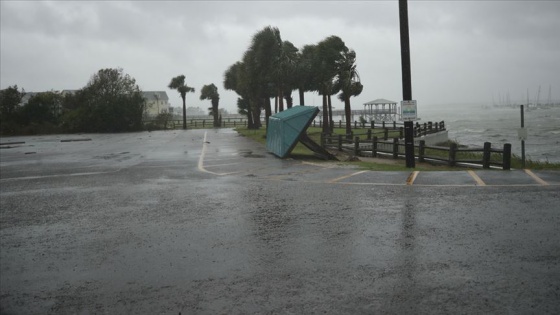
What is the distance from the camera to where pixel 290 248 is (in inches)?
224

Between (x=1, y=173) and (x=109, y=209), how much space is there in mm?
9957

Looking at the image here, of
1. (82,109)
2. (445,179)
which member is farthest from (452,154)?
(82,109)

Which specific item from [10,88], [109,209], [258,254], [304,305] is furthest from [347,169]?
[10,88]

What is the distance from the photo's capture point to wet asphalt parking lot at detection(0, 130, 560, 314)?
4.11m

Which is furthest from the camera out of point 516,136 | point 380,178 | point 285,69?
point 516,136

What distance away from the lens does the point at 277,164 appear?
53.5ft

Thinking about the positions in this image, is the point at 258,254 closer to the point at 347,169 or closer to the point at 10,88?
the point at 347,169

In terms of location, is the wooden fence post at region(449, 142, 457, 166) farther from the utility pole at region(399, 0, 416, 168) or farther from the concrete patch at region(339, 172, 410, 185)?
the concrete patch at region(339, 172, 410, 185)

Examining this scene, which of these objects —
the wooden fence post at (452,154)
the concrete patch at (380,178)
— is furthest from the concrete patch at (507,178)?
the wooden fence post at (452,154)

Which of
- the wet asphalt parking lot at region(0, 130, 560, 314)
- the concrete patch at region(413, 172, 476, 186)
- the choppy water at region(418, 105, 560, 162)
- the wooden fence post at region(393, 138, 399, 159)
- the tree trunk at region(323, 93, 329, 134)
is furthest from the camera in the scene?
the tree trunk at region(323, 93, 329, 134)

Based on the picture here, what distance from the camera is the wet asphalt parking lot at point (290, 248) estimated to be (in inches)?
162

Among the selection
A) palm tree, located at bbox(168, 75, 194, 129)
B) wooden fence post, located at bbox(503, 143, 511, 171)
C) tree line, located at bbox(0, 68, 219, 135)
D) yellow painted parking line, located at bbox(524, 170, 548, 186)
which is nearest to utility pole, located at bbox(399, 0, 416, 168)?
wooden fence post, located at bbox(503, 143, 511, 171)

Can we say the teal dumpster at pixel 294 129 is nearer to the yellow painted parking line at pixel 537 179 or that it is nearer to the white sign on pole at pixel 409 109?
the white sign on pole at pixel 409 109

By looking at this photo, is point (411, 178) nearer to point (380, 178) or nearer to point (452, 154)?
point (380, 178)
